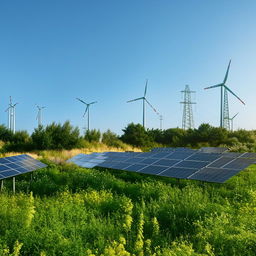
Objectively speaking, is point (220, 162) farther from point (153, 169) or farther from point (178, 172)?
point (153, 169)

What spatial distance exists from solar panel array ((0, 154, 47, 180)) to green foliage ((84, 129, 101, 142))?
21.6 m

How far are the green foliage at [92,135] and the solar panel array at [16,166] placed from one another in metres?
21.6

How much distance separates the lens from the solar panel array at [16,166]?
12174 millimetres

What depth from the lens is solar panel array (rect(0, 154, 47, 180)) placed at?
1217 cm

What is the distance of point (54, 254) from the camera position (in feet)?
17.4

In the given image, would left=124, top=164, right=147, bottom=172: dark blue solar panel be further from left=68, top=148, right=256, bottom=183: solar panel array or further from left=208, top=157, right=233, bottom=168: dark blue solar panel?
left=208, top=157, right=233, bottom=168: dark blue solar panel

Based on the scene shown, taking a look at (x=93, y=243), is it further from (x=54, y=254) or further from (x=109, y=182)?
(x=109, y=182)

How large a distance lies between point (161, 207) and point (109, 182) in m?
5.09

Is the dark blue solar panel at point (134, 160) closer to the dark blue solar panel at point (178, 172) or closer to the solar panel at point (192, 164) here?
the solar panel at point (192, 164)

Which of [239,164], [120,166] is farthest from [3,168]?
[239,164]

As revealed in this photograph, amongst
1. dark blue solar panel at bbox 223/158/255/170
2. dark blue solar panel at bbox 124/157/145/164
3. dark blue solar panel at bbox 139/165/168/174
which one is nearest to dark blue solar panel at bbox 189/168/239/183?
dark blue solar panel at bbox 223/158/255/170

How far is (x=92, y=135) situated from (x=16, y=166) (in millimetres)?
24685

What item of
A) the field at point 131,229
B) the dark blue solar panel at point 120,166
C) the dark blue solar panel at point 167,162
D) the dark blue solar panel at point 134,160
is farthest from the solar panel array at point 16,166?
the dark blue solar panel at point 167,162

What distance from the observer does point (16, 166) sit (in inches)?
541
